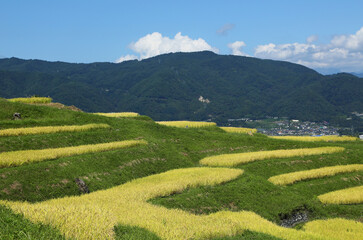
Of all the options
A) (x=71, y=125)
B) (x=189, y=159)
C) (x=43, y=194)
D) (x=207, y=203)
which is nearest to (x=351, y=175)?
(x=189, y=159)

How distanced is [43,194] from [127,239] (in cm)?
1327

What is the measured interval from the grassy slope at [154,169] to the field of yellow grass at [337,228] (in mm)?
2336

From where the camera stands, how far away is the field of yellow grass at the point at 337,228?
62.8 ft

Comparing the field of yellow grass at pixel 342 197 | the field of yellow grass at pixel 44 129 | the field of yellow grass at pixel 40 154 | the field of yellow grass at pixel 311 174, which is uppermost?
the field of yellow grass at pixel 44 129

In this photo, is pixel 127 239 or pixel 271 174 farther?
pixel 271 174

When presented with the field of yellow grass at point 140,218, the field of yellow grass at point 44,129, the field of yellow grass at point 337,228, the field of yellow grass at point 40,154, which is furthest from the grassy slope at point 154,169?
the field of yellow grass at point 337,228

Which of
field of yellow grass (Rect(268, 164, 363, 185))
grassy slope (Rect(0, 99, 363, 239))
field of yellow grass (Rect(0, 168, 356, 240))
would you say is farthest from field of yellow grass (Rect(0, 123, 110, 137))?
field of yellow grass (Rect(268, 164, 363, 185))

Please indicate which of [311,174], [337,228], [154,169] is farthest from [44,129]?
[337,228]

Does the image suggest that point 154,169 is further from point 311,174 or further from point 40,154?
point 311,174

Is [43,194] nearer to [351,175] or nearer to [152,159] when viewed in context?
[152,159]

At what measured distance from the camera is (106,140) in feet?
125

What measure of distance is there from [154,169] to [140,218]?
17633 millimetres

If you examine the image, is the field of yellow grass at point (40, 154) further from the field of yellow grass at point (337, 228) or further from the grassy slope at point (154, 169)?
the field of yellow grass at point (337, 228)

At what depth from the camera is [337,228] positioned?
20.6 meters
